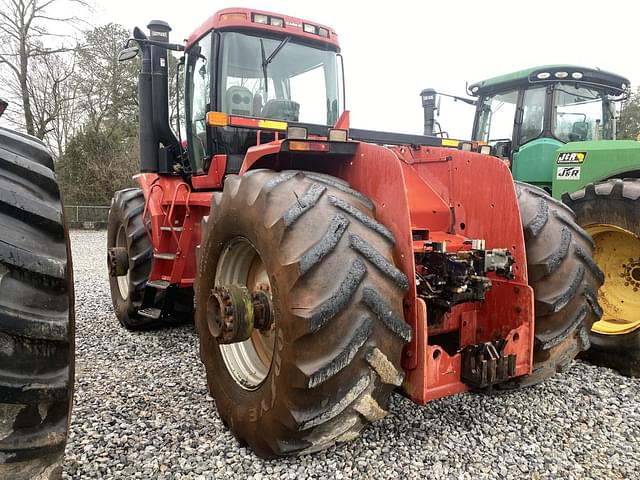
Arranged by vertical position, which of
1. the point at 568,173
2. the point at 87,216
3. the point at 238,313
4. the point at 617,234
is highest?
the point at 568,173

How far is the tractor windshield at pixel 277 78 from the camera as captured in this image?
429 centimetres

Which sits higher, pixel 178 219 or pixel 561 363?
pixel 178 219

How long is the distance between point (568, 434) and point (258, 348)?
1956 mm

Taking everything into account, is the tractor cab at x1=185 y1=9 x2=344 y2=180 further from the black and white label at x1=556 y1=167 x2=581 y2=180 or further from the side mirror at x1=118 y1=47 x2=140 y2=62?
the black and white label at x1=556 y1=167 x2=581 y2=180

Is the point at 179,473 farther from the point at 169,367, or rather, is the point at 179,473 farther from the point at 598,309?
the point at 598,309

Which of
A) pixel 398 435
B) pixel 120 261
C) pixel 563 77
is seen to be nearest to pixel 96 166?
pixel 120 261

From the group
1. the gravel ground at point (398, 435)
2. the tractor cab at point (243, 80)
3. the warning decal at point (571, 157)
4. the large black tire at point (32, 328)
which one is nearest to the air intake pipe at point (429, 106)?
the warning decal at point (571, 157)

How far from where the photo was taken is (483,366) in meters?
2.52

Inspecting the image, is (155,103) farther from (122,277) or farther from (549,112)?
(549,112)

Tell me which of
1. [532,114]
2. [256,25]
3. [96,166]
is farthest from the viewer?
[96,166]

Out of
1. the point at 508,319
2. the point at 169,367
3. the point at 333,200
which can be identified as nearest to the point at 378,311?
the point at 333,200

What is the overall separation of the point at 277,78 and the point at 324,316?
291 centimetres

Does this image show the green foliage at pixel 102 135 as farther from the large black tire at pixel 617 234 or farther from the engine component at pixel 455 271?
the engine component at pixel 455 271

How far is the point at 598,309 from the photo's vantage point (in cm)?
318
